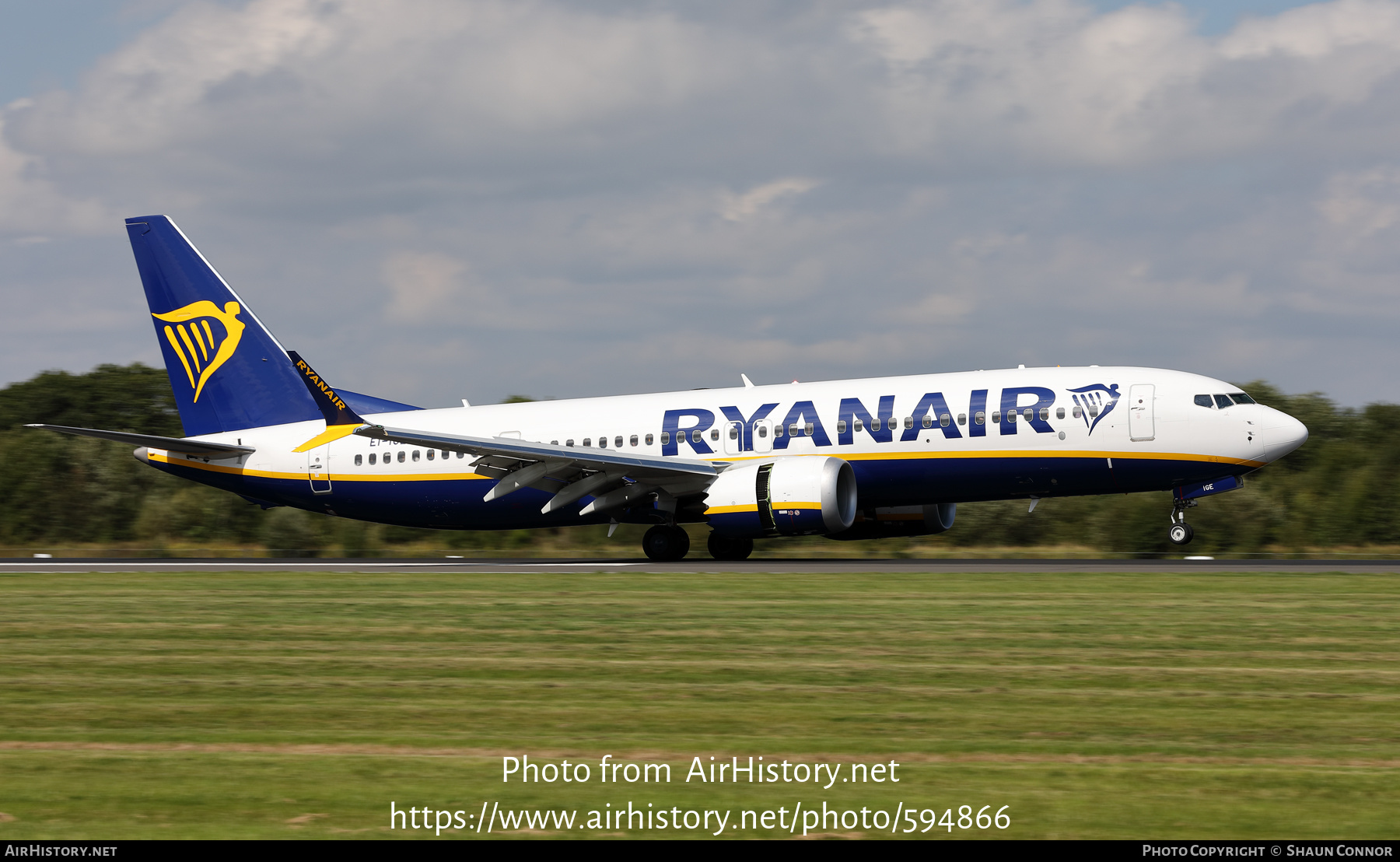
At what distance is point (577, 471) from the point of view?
2995 centimetres

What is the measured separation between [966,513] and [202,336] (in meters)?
21.5

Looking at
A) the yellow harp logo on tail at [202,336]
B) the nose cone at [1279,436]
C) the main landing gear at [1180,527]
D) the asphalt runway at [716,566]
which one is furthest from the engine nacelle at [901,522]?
the yellow harp logo on tail at [202,336]

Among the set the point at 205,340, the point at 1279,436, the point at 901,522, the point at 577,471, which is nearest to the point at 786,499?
the point at 577,471

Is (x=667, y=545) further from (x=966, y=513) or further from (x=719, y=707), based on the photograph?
(x=719, y=707)

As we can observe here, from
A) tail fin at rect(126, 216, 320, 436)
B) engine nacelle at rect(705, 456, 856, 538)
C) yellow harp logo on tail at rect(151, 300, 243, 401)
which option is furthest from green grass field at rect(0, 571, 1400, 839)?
yellow harp logo on tail at rect(151, 300, 243, 401)

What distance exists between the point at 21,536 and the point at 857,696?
4128cm

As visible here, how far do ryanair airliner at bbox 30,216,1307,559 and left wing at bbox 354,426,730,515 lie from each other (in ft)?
0.17

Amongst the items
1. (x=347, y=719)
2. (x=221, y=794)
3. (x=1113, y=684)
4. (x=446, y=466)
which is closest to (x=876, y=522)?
(x=446, y=466)

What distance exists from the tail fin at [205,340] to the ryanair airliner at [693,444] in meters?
0.05

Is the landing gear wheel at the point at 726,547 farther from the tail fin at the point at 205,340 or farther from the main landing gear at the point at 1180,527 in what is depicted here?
the tail fin at the point at 205,340

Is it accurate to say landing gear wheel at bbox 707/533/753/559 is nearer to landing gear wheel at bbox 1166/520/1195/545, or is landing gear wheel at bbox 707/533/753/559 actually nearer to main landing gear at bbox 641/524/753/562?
main landing gear at bbox 641/524/753/562

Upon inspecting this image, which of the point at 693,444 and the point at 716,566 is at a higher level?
the point at 693,444

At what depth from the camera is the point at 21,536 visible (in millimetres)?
45344
